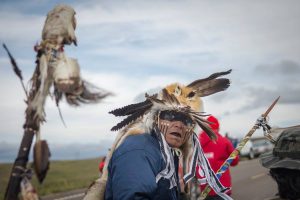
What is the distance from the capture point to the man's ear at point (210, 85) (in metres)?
3.16

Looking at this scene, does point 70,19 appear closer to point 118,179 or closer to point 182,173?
point 118,179

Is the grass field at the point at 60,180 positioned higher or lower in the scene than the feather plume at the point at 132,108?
lower

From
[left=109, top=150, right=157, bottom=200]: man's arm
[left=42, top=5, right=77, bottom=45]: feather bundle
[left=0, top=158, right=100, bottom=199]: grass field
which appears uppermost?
[left=42, top=5, right=77, bottom=45]: feather bundle

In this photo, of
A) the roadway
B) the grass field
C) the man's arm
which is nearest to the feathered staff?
the man's arm

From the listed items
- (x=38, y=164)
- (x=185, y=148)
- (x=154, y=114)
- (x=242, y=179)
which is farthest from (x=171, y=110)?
(x=242, y=179)

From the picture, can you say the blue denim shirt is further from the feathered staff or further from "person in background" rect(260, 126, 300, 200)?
"person in background" rect(260, 126, 300, 200)

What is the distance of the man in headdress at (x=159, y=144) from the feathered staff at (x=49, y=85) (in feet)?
2.58

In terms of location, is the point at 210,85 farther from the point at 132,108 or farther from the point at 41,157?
the point at 41,157

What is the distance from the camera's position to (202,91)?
320 centimetres

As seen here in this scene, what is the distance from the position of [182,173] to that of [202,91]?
2.37ft

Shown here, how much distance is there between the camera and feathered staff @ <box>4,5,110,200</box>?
1.44m

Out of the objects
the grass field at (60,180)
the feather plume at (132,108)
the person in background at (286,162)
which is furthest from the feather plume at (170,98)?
the grass field at (60,180)

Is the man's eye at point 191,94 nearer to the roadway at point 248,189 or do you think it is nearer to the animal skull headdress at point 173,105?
the animal skull headdress at point 173,105

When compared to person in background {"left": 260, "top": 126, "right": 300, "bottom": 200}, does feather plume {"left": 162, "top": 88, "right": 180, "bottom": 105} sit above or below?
above
